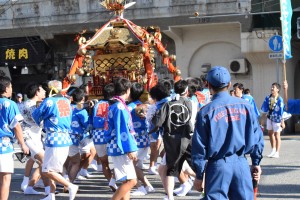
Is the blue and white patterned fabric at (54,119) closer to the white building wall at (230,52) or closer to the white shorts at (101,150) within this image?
the white shorts at (101,150)

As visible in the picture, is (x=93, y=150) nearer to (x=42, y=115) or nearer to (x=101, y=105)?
(x=101, y=105)

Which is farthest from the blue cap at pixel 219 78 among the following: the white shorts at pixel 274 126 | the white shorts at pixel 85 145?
the white shorts at pixel 274 126

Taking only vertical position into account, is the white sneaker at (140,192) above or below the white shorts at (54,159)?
below

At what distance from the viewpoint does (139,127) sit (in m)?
9.88

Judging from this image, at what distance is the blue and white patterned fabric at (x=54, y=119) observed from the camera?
8.89m

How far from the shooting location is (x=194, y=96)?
10.1 metres

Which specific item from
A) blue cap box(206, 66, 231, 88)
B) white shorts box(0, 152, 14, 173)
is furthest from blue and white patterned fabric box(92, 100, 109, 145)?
blue cap box(206, 66, 231, 88)

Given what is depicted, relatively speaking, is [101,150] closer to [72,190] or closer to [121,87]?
[72,190]

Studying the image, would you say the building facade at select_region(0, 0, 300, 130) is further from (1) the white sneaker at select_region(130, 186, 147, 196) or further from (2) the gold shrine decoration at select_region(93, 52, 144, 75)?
(1) the white sneaker at select_region(130, 186, 147, 196)

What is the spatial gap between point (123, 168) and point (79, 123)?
10.2 ft

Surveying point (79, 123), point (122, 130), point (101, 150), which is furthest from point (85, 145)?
point (122, 130)

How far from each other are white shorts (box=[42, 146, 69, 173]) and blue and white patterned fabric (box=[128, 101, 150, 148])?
1.43 m

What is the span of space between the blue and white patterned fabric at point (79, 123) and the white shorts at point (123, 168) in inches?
114

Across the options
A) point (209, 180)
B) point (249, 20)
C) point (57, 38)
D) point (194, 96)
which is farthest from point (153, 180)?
point (57, 38)
